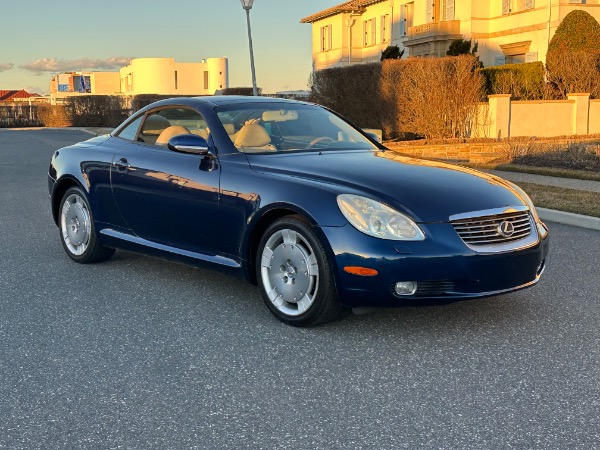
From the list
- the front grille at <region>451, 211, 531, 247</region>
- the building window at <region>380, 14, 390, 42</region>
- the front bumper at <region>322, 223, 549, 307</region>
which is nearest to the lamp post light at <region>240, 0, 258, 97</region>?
the front grille at <region>451, 211, 531, 247</region>

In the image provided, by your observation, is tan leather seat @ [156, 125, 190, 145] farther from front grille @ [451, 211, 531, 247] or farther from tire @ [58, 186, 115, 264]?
front grille @ [451, 211, 531, 247]

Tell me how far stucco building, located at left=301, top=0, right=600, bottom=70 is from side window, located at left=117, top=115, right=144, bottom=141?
32.3 meters

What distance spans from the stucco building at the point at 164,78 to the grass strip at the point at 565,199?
94.8 m

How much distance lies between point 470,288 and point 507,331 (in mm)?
517

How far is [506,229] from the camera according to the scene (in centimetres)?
522

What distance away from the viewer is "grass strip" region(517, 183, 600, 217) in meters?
10.4

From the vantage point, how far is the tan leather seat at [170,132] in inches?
265

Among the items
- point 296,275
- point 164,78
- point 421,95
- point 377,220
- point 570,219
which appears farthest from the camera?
point 164,78

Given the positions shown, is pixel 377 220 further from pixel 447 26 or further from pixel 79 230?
pixel 447 26

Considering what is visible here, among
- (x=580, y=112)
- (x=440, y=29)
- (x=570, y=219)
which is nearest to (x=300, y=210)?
(x=570, y=219)

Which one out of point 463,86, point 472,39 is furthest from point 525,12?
point 463,86

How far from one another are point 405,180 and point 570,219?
5229 mm

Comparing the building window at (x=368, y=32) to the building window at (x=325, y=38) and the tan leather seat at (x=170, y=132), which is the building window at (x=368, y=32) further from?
the tan leather seat at (x=170, y=132)

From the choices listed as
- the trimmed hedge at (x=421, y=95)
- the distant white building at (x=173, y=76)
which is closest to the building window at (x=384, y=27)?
the trimmed hedge at (x=421, y=95)
